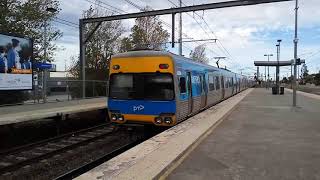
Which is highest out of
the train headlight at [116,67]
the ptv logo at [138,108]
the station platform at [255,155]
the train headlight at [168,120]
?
the train headlight at [116,67]

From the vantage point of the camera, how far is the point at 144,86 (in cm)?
1393

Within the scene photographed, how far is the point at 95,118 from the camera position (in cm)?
2231

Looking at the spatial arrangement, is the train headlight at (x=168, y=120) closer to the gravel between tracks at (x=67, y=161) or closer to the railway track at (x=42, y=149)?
the gravel between tracks at (x=67, y=161)

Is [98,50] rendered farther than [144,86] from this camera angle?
Yes

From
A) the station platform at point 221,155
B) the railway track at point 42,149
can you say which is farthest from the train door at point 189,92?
the railway track at point 42,149

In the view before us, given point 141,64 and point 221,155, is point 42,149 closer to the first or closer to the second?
point 141,64

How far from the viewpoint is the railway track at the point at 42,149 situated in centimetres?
1179

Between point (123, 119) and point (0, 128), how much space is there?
4048 mm

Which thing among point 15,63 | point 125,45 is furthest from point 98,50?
point 15,63

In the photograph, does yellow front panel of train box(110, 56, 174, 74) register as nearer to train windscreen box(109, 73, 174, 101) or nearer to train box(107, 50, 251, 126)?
train box(107, 50, 251, 126)

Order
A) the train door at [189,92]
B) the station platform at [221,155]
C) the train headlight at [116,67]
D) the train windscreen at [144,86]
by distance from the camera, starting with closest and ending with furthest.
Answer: the station platform at [221,155] → the train windscreen at [144,86] → the train headlight at [116,67] → the train door at [189,92]

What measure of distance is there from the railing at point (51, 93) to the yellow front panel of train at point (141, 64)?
7.48 metres

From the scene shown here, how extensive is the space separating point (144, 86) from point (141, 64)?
68 cm

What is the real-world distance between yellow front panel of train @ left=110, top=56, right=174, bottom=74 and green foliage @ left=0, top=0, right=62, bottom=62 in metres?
14.2
